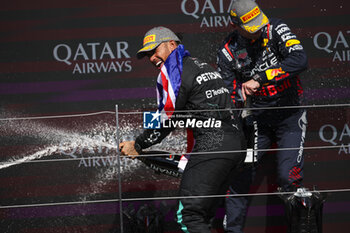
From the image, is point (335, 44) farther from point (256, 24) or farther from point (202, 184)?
point (202, 184)

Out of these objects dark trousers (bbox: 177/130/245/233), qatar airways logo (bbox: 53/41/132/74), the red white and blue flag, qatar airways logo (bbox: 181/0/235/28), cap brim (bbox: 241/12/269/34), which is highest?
qatar airways logo (bbox: 181/0/235/28)

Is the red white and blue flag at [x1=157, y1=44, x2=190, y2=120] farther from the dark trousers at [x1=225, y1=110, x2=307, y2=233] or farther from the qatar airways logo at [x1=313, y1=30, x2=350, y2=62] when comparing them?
the qatar airways logo at [x1=313, y1=30, x2=350, y2=62]

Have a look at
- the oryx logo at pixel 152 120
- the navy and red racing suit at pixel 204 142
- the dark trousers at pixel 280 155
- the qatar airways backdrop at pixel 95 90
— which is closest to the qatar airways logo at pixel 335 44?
the qatar airways backdrop at pixel 95 90

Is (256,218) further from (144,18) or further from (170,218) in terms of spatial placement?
(144,18)

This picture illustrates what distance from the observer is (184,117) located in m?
3.15

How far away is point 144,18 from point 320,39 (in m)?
1.57

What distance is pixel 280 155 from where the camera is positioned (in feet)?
12.0

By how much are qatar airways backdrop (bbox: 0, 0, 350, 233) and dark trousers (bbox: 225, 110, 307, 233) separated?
0.41 m

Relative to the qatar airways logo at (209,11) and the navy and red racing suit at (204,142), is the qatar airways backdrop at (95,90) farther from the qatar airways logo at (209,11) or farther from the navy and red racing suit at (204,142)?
the navy and red racing suit at (204,142)

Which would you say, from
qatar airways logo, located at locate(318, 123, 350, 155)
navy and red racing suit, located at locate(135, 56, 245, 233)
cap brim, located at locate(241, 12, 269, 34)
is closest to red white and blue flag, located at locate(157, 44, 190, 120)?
navy and red racing suit, located at locate(135, 56, 245, 233)

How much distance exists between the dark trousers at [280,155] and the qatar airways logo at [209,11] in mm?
950

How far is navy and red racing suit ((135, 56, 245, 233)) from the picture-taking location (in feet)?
9.60

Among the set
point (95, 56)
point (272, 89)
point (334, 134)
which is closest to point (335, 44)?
point (334, 134)

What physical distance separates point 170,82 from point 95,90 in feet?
4.44
